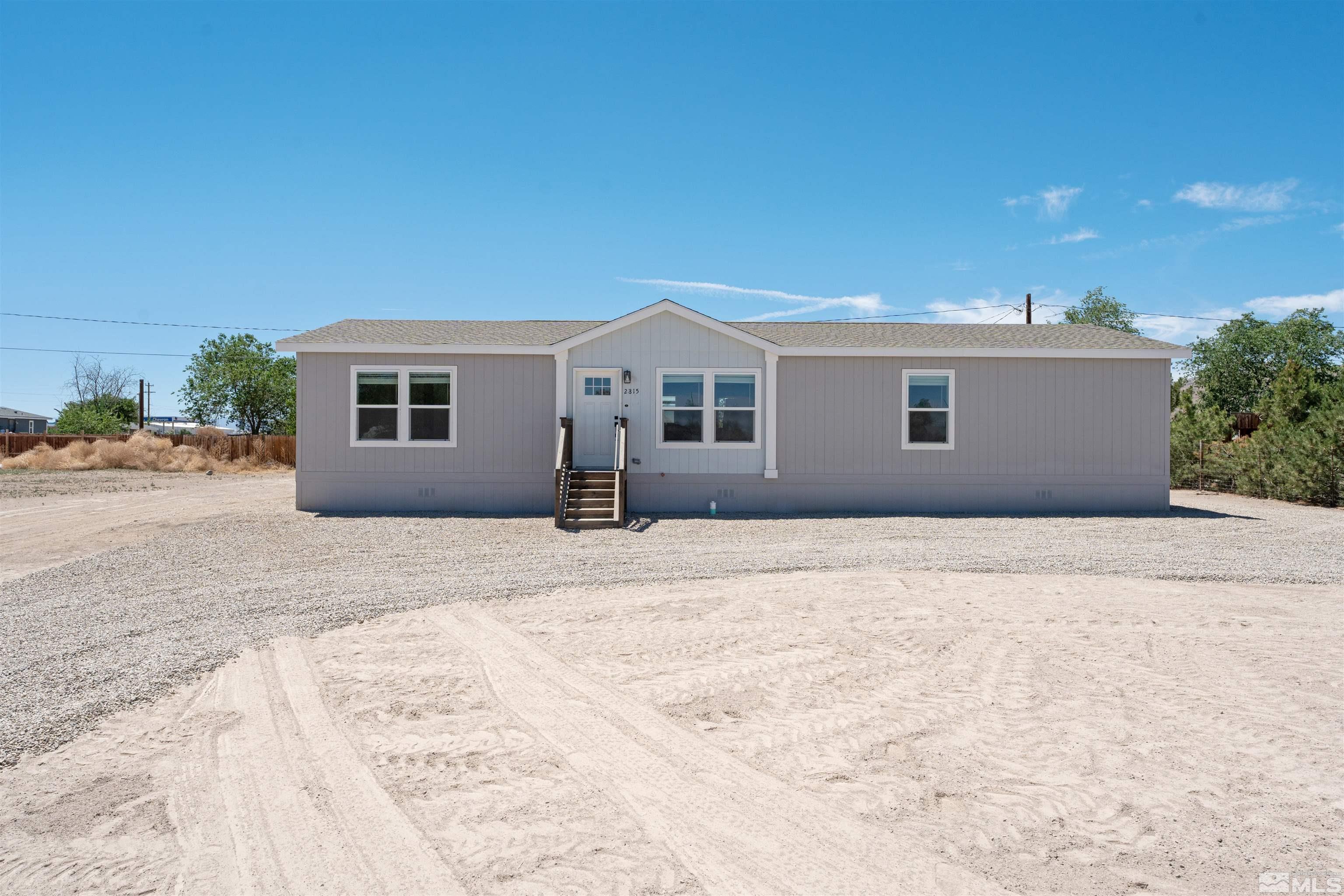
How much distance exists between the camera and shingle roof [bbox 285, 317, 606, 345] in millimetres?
13617

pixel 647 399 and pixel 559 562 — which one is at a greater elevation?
pixel 647 399

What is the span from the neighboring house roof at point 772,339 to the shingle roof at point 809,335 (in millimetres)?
24

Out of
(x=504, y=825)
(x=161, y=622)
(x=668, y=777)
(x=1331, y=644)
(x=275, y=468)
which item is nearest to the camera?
(x=504, y=825)

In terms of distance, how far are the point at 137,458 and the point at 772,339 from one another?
74.9 feet

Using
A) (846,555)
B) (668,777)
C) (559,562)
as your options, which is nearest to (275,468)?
(559,562)

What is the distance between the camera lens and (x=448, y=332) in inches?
574

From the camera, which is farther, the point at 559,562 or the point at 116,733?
the point at 559,562

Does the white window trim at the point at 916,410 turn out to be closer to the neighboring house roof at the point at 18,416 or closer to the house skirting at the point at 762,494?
the house skirting at the point at 762,494

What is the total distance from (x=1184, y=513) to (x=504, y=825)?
1472cm

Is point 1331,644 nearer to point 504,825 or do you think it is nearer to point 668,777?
point 668,777

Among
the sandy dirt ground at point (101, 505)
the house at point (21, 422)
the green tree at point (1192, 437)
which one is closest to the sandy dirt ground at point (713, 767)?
the sandy dirt ground at point (101, 505)

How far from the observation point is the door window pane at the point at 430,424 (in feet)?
45.0

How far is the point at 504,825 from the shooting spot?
3.04 metres

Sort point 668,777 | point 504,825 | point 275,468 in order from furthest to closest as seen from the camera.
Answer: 1. point 275,468
2. point 668,777
3. point 504,825
